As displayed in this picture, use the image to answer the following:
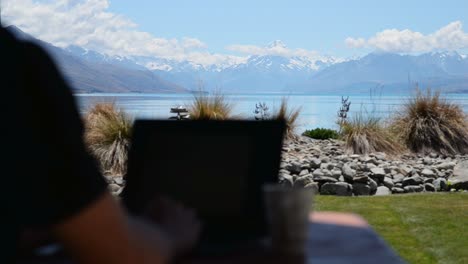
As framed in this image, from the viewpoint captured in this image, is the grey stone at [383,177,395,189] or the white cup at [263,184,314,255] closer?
the white cup at [263,184,314,255]

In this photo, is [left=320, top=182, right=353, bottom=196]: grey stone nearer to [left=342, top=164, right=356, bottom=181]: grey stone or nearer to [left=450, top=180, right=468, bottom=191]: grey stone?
[left=342, top=164, right=356, bottom=181]: grey stone

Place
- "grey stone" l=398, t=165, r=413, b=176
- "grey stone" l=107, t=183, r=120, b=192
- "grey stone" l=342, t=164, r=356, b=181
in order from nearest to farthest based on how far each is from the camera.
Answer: "grey stone" l=107, t=183, r=120, b=192 → "grey stone" l=342, t=164, r=356, b=181 → "grey stone" l=398, t=165, r=413, b=176

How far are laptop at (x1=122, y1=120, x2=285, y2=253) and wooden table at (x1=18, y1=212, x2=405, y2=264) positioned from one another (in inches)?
2.2

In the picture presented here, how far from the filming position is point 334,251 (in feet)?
3.36

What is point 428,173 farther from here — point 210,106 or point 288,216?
point 288,216

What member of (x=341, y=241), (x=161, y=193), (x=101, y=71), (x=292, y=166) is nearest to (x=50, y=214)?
(x=161, y=193)

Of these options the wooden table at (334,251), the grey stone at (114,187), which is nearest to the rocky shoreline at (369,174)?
the grey stone at (114,187)

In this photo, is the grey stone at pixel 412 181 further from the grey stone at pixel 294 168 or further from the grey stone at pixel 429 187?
the grey stone at pixel 294 168

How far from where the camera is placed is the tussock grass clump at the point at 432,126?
304 inches

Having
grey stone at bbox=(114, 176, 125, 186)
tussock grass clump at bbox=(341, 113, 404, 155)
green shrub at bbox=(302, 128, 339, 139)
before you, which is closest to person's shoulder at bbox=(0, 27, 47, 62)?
grey stone at bbox=(114, 176, 125, 186)

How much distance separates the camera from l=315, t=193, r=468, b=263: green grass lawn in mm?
3319

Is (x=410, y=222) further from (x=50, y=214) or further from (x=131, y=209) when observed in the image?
(x=50, y=214)

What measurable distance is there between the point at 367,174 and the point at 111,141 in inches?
89.6

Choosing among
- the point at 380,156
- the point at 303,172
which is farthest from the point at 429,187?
the point at 380,156
